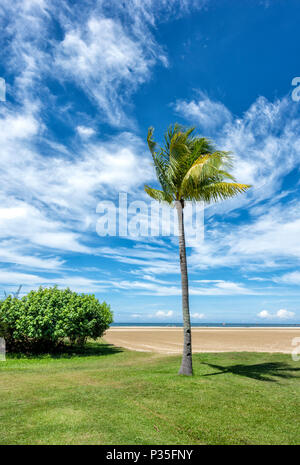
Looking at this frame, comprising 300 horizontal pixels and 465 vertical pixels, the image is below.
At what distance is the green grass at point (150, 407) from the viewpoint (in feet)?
20.3

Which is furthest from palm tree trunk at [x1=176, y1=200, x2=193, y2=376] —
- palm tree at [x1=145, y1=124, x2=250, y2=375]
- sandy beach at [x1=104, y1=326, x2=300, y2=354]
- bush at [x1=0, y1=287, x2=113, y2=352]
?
sandy beach at [x1=104, y1=326, x2=300, y2=354]

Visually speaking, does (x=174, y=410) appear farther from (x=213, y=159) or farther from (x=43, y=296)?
(x=43, y=296)

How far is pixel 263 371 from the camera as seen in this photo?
567 inches

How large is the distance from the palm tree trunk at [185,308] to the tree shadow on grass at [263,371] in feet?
4.43

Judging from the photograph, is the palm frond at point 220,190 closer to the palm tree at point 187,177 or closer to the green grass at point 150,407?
the palm tree at point 187,177

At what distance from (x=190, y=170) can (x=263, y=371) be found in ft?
34.1

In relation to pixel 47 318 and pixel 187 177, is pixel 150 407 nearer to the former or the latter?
pixel 187 177

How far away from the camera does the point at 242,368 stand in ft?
49.4

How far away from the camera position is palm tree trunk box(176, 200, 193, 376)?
41.2ft

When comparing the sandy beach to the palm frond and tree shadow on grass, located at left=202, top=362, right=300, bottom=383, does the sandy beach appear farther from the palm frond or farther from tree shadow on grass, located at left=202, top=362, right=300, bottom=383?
the palm frond

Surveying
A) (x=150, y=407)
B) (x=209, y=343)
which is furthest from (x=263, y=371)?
(x=209, y=343)

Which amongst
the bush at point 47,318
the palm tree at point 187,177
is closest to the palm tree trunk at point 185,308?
the palm tree at point 187,177
